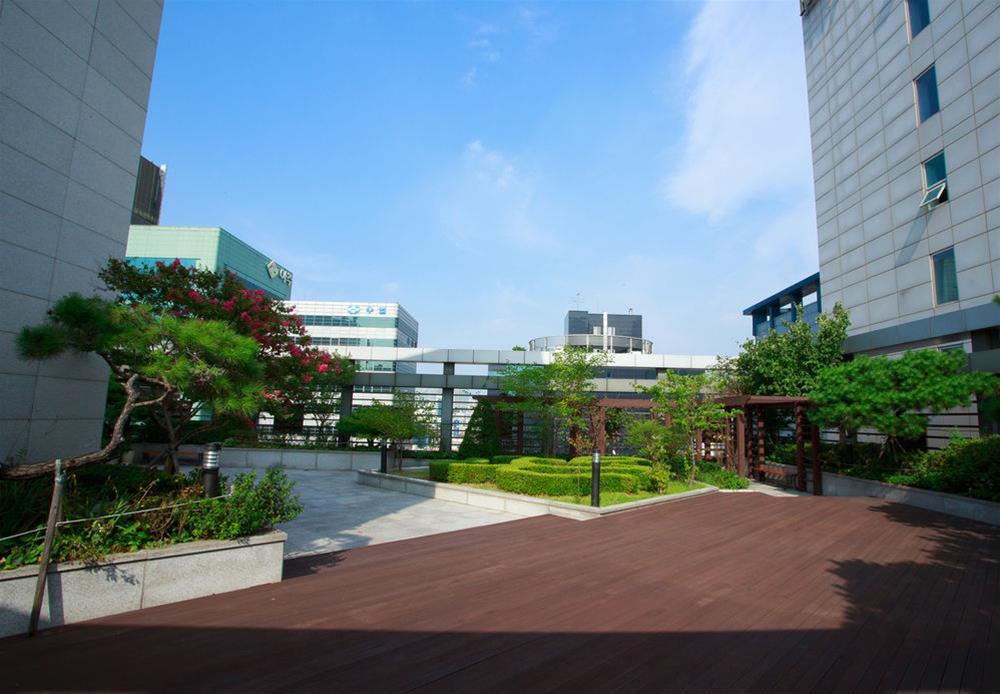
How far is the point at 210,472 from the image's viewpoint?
5.94m

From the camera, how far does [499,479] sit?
1277cm

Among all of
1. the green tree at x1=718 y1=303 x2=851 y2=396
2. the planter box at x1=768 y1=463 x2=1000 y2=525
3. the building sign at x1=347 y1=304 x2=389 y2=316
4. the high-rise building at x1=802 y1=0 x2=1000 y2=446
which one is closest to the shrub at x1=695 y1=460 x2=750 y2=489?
the planter box at x1=768 y1=463 x2=1000 y2=525

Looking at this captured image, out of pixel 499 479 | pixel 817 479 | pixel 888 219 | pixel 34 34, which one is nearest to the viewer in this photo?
pixel 34 34

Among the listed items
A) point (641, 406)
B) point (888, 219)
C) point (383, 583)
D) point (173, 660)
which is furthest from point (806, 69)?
point (173, 660)

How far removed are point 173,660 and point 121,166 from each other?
27.9ft

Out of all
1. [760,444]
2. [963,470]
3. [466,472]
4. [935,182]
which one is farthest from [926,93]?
[466,472]

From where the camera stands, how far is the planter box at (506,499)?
10.5m

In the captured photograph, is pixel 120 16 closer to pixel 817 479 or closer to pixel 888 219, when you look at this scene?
pixel 817 479

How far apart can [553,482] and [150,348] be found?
8.62m

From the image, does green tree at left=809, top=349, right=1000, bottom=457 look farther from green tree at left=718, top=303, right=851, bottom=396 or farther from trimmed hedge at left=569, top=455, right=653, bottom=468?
trimmed hedge at left=569, top=455, right=653, bottom=468

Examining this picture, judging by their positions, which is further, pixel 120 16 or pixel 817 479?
pixel 817 479

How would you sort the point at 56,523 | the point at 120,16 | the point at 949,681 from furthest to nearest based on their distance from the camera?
the point at 120,16 → the point at 56,523 → the point at 949,681

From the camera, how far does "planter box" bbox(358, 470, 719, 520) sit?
10.5m

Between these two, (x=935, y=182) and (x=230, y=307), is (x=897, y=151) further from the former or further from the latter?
(x=230, y=307)
